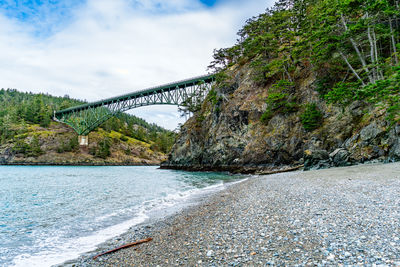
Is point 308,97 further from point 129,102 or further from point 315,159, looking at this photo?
point 129,102

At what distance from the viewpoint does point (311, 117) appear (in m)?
23.1

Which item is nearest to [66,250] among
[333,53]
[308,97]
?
[333,53]

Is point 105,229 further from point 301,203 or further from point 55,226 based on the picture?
point 301,203

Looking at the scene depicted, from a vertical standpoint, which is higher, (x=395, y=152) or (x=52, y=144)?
(x=52, y=144)

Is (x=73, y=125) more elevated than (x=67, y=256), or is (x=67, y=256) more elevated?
(x=73, y=125)

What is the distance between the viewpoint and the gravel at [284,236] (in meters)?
3.11

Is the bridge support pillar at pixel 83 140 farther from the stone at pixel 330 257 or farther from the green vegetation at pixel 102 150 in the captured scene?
the stone at pixel 330 257

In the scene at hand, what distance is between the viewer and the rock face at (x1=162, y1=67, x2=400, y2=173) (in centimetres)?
1628

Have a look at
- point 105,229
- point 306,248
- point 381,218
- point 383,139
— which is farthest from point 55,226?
point 383,139

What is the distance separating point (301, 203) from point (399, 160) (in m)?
11.5

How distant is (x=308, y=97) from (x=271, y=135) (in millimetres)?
6534

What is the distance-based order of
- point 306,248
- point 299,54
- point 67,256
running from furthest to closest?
1. point 299,54
2. point 67,256
3. point 306,248

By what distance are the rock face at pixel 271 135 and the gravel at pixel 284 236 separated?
1187cm

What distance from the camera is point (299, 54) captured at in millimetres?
27938
